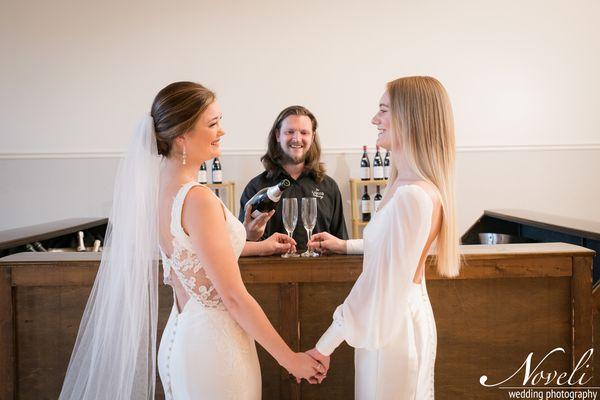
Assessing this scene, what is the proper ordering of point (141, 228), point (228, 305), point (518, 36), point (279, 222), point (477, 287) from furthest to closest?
point (518, 36)
point (279, 222)
point (477, 287)
point (141, 228)
point (228, 305)

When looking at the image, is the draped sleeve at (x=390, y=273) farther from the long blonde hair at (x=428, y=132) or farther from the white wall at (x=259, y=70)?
the white wall at (x=259, y=70)

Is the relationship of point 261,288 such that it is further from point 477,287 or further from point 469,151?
point 469,151

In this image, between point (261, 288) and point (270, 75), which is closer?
point (261, 288)

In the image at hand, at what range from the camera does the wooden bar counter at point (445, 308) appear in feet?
7.04

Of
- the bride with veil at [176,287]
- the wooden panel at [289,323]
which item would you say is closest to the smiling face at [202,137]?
the bride with veil at [176,287]

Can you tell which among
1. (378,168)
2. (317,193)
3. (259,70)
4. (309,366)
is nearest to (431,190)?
(309,366)

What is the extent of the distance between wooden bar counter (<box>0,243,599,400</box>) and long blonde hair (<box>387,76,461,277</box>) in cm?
54

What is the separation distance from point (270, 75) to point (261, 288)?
3511mm

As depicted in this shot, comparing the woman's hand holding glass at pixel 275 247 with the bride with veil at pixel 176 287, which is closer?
the bride with veil at pixel 176 287

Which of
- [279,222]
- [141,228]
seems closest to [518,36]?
[279,222]

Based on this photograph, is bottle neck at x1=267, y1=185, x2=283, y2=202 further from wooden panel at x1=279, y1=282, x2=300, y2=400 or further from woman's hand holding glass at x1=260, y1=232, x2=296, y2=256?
wooden panel at x1=279, y1=282, x2=300, y2=400

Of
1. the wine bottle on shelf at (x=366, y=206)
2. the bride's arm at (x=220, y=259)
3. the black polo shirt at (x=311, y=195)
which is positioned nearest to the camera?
Answer: the bride's arm at (x=220, y=259)

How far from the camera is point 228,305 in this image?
1591 millimetres

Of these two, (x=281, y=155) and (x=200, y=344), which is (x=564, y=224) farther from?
(x=200, y=344)
